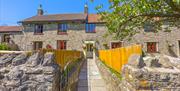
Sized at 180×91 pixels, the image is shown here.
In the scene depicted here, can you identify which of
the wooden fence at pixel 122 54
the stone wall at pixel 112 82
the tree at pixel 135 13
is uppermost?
the tree at pixel 135 13

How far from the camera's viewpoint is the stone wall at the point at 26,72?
11.2 ft

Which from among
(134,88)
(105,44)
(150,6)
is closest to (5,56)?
(134,88)

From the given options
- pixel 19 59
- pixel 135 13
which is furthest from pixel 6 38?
pixel 19 59

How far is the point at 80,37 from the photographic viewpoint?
30.1 meters

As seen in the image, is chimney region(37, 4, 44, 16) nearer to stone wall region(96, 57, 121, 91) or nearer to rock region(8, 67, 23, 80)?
stone wall region(96, 57, 121, 91)

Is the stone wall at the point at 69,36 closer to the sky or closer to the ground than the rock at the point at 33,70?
closer to the sky

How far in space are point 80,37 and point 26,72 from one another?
87.7 ft

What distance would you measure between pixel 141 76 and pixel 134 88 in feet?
0.87

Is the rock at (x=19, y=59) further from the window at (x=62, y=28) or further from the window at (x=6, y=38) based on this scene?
the window at (x=6, y=38)

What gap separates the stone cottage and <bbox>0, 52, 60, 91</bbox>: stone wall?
25.2m

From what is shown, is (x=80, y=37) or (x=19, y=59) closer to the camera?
(x=19, y=59)

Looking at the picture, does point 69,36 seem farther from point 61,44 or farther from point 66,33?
point 61,44

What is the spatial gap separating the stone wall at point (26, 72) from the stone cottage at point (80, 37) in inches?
993

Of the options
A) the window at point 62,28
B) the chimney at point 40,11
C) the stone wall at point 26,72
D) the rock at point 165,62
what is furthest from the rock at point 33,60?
the chimney at point 40,11
